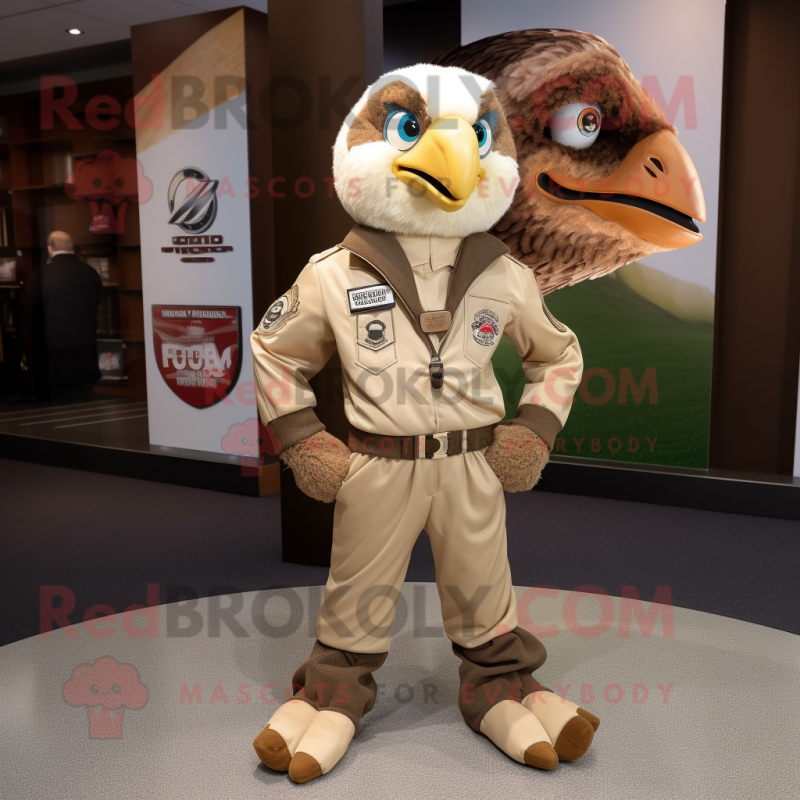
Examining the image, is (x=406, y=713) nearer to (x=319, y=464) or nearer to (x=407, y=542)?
(x=407, y=542)

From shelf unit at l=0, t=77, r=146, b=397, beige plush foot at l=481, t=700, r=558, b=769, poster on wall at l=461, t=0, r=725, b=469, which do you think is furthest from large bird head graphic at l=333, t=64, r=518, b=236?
shelf unit at l=0, t=77, r=146, b=397

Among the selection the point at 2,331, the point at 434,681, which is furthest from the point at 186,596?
the point at 2,331

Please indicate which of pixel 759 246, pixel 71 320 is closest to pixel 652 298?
pixel 759 246

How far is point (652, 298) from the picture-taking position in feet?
12.1

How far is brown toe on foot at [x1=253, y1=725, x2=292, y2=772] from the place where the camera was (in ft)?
4.64

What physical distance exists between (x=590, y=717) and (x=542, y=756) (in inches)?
5.7

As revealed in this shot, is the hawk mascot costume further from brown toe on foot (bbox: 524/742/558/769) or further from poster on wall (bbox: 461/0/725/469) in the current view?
poster on wall (bbox: 461/0/725/469)

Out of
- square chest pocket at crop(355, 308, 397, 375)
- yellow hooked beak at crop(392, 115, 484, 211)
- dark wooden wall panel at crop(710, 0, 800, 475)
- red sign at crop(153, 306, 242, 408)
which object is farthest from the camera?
red sign at crop(153, 306, 242, 408)

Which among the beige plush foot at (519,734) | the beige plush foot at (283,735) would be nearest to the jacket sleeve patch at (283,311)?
the beige plush foot at (283,735)

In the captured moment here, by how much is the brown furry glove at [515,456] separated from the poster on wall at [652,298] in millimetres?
1880

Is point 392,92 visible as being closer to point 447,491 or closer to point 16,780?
point 447,491

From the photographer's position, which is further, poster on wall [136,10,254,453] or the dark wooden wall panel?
poster on wall [136,10,254,453]

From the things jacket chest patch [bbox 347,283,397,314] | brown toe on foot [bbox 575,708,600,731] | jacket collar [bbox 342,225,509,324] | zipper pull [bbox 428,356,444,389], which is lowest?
brown toe on foot [bbox 575,708,600,731]

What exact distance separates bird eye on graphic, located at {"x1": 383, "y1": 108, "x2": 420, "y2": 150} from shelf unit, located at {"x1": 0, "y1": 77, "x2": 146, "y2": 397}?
14.3ft
